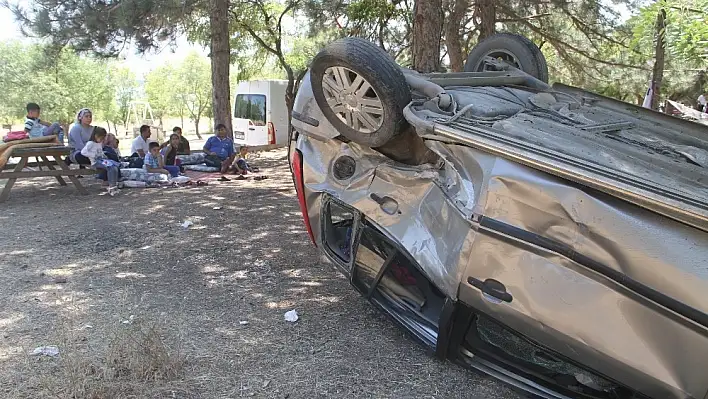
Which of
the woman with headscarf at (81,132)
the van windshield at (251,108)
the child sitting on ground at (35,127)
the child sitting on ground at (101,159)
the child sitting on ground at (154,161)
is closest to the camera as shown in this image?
the child sitting on ground at (101,159)

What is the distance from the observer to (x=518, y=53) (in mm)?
4660

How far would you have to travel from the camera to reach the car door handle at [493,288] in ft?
7.87

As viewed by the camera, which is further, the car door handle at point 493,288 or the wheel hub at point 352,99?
the wheel hub at point 352,99

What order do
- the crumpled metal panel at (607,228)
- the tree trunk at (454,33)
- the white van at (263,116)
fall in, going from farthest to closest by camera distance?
the white van at (263,116) → the tree trunk at (454,33) → the crumpled metal panel at (607,228)

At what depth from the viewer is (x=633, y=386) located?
209 cm

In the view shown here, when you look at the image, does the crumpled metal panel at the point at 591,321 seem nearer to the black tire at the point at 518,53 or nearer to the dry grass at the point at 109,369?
the dry grass at the point at 109,369

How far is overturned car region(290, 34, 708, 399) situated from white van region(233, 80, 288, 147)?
1446 cm

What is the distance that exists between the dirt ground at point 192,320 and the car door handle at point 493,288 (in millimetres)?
602

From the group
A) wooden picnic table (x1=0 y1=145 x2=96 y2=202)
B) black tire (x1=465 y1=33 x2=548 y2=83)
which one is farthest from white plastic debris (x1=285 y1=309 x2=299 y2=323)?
wooden picnic table (x1=0 y1=145 x2=96 y2=202)

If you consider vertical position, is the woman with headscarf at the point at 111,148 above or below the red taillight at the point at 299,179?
below

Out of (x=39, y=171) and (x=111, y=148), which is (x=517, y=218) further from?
(x=111, y=148)

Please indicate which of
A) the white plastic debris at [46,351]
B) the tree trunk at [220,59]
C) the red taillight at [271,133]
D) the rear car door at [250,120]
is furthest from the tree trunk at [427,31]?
the rear car door at [250,120]

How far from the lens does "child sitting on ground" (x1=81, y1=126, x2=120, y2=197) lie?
8327 mm

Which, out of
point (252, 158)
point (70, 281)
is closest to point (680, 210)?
point (70, 281)
